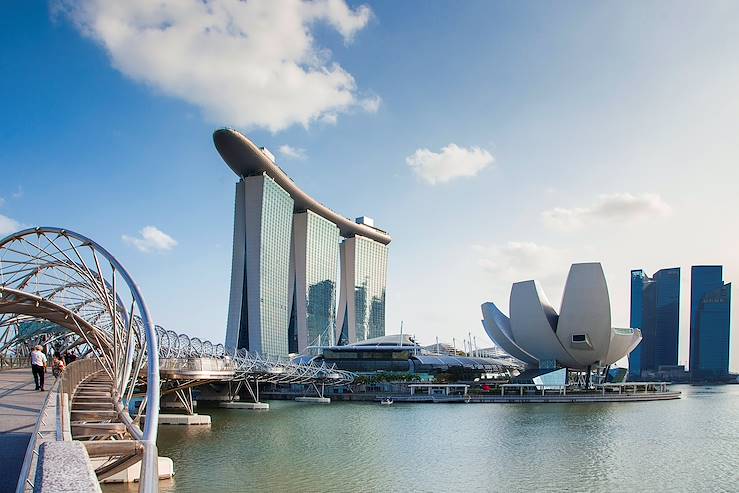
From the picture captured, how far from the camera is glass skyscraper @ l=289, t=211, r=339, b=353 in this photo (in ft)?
371

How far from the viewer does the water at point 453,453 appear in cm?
2111

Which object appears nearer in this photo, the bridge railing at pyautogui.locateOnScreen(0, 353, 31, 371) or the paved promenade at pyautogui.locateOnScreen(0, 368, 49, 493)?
the paved promenade at pyautogui.locateOnScreen(0, 368, 49, 493)

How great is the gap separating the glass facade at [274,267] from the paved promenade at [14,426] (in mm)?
75556

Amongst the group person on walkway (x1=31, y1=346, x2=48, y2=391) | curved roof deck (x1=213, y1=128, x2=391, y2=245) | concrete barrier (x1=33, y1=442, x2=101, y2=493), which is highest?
curved roof deck (x1=213, y1=128, x2=391, y2=245)

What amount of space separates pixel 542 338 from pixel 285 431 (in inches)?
1787

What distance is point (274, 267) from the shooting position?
96688mm

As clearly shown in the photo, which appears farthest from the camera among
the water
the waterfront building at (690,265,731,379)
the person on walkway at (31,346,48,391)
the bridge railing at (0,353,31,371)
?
the waterfront building at (690,265,731,379)

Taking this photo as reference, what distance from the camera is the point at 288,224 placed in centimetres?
10206

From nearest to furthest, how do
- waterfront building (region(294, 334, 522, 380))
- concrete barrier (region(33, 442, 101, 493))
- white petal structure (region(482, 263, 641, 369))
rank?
concrete barrier (region(33, 442, 101, 493)), white petal structure (region(482, 263, 641, 369)), waterfront building (region(294, 334, 522, 380))

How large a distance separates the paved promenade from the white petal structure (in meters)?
60.5

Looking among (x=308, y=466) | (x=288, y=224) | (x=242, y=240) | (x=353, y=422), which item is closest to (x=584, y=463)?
(x=308, y=466)

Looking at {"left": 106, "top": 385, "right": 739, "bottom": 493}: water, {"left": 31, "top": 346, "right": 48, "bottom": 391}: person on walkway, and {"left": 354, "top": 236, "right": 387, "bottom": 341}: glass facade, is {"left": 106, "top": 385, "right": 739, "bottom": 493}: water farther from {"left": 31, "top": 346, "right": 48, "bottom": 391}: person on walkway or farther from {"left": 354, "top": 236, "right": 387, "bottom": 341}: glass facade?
{"left": 354, "top": 236, "right": 387, "bottom": 341}: glass facade

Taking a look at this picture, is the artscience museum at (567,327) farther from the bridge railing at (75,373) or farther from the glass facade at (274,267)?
the bridge railing at (75,373)

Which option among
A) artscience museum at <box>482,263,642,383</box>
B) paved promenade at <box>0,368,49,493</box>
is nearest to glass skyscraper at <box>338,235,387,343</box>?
artscience museum at <box>482,263,642,383</box>
